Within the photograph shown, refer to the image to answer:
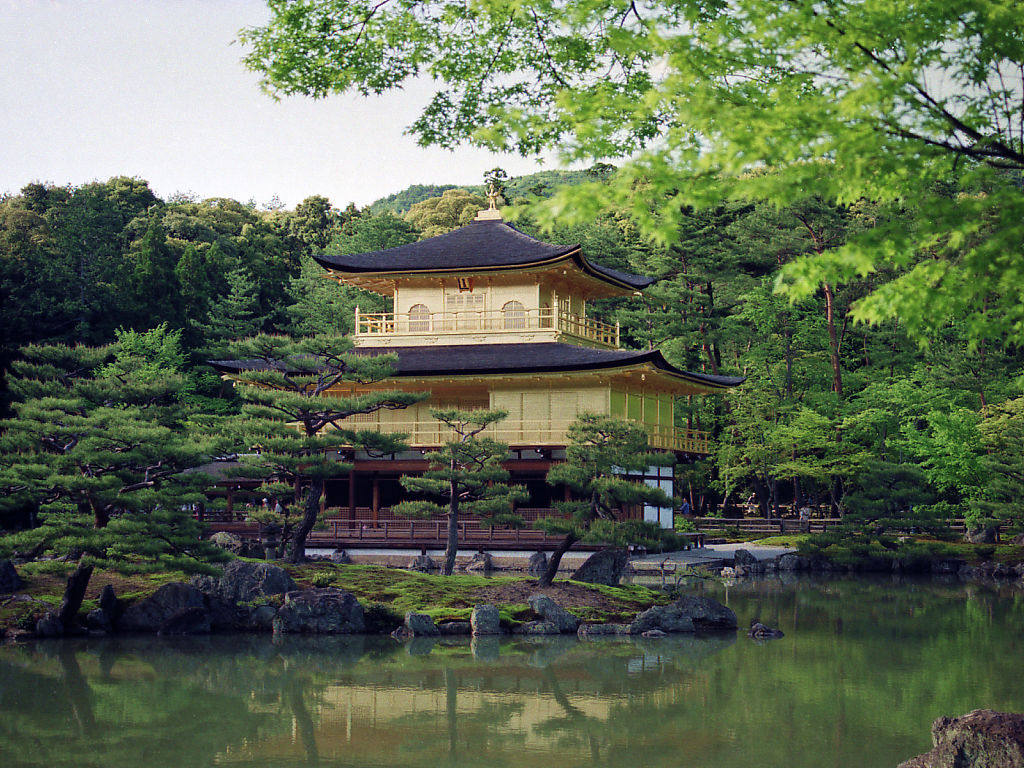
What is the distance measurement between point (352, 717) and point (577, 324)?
871 inches

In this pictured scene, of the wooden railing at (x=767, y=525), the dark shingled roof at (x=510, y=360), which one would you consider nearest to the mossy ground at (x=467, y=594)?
the dark shingled roof at (x=510, y=360)

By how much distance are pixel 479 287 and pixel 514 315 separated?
4.71 ft

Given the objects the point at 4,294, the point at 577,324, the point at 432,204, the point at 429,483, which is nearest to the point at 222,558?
the point at 429,483

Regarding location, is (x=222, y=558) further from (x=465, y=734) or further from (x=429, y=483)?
(x=465, y=734)

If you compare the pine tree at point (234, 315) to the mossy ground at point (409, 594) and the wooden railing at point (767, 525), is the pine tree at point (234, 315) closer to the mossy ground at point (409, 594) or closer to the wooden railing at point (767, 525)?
the wooden railing at point (767, 525)

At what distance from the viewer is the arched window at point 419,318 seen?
107 ft

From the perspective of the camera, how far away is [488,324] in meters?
31.5

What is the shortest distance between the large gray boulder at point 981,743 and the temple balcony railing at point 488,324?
900 inches

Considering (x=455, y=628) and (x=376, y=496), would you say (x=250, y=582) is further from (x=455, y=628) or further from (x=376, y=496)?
(x=376, y=496)

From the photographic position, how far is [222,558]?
56.8 feet

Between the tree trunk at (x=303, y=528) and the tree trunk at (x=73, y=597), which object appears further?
the tree trunk at (x=303, y=528)

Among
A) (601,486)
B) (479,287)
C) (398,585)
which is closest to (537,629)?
(601,486)

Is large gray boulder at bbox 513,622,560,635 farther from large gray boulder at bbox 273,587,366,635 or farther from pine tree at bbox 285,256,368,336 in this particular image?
pine tree at bbox 285,256,368,336

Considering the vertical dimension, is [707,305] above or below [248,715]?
above
